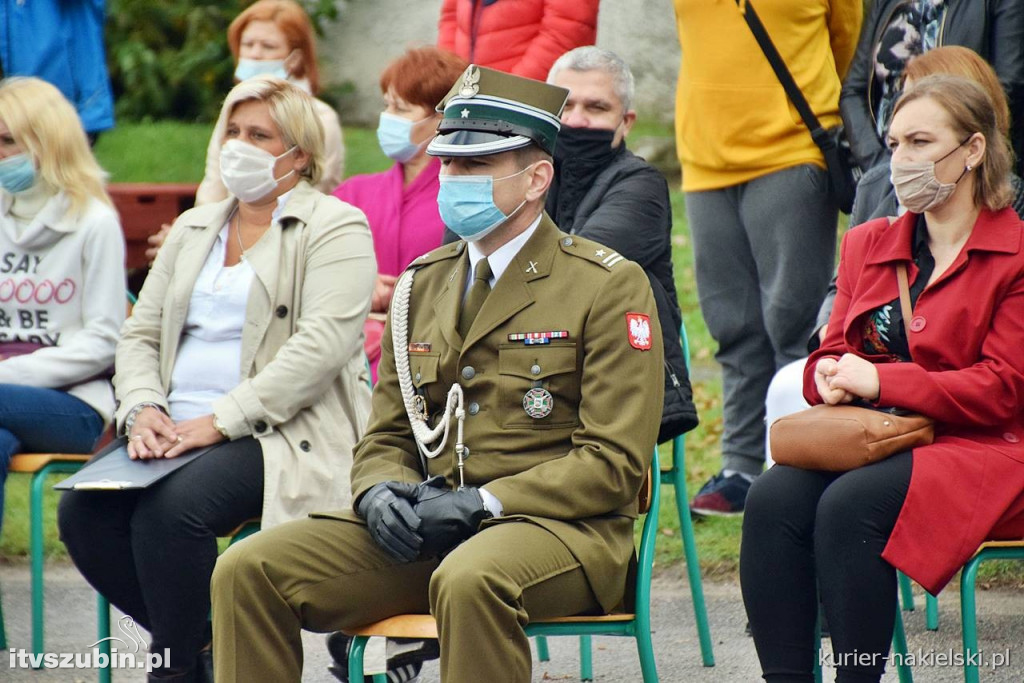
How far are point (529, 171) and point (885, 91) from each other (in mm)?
1868

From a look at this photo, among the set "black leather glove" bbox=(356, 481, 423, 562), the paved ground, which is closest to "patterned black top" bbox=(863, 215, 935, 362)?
the paved ground

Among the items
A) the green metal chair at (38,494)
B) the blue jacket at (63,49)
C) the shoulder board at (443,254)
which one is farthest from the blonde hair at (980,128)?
the blue jacket at (63,49)

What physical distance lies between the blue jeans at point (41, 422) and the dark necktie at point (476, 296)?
6.12ft

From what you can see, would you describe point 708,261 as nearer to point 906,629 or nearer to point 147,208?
point 906,629

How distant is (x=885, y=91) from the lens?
17.1 feet

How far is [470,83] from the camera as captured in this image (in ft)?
12.8

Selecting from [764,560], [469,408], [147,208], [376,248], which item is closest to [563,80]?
[376,248]

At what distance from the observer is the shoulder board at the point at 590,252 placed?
12.5 ft

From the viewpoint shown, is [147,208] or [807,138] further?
[147,208]

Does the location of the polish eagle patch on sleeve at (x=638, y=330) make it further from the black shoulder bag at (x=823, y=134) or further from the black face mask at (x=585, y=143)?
the black shoulder bag at (x=823, y=134)

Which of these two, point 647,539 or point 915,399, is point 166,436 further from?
point 915,399

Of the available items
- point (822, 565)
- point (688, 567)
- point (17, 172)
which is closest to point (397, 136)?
point (17, 172)

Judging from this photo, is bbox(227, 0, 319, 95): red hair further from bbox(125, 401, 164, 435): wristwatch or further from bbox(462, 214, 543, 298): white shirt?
bbox(462, 214, 543, 298): white shirt

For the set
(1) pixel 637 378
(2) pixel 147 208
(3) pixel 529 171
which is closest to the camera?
(1) pixel 637 378
